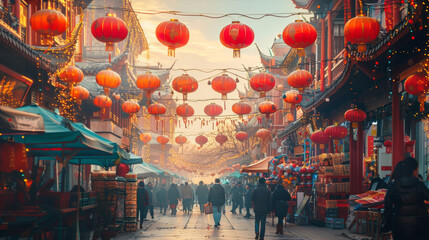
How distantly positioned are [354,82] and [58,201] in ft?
34.0

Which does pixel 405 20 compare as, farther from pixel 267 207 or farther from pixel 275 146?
pixel 275 146

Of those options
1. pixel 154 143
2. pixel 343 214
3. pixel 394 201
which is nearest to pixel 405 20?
pixel 394 201

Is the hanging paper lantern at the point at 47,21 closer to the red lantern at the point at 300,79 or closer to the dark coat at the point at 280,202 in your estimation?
the red lantern at the point at 300,79

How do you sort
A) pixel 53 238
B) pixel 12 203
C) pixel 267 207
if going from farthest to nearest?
pixel 267 207, pixel 53 238, pixel 12 203

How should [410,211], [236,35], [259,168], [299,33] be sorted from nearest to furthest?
1. [410,211]
2. [299,33]
3. [236,35]
4. [259,168]

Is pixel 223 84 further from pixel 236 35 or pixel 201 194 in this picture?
pixel 201 194

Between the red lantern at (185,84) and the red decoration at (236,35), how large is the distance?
152 inches

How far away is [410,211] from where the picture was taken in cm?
859

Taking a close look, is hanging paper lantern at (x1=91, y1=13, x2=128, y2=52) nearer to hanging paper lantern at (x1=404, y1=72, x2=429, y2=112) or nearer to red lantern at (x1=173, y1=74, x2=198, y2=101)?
red lantern at (x1=173, y1=74, x2=198, y2=101)

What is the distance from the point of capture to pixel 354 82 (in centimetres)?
1798

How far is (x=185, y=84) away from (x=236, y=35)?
14.1 ft

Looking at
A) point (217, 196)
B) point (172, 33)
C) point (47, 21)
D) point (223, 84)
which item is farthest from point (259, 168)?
point (47, 21)

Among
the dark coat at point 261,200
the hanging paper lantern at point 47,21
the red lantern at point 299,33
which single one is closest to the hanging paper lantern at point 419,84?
the red lantern at point 299,33

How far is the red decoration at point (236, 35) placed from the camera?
14.5 m
